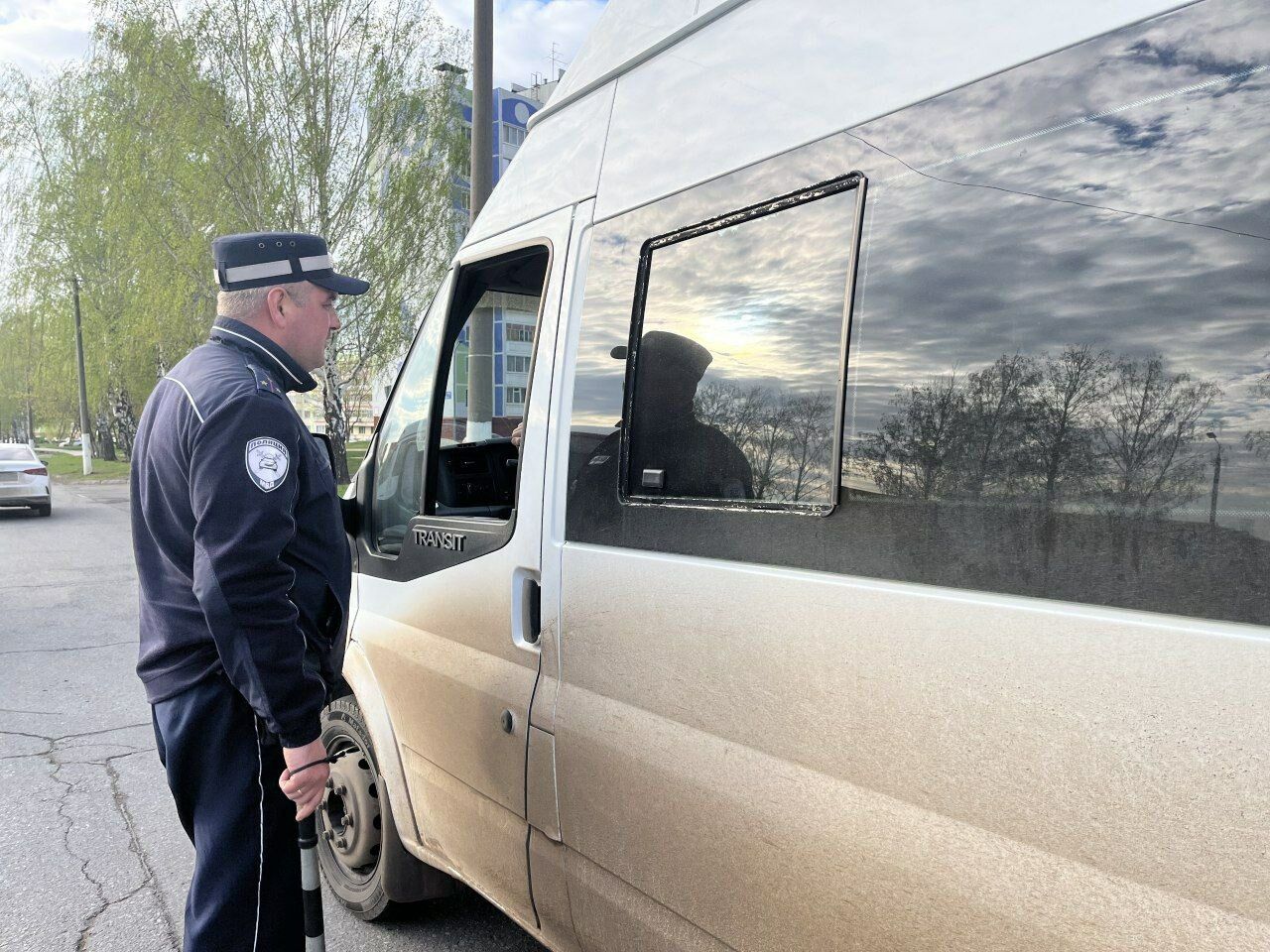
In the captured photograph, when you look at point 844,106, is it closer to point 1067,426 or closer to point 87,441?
point 1067,426

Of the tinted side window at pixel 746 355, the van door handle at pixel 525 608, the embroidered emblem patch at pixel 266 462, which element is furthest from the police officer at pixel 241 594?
the tinted side window at pixel 746 355

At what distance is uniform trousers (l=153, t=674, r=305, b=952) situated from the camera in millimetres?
2062

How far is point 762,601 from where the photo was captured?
162 centimetres

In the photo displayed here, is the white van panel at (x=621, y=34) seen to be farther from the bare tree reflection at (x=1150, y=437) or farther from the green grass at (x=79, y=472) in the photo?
the green grass at (x=79, y=472)

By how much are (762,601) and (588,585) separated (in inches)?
20.0

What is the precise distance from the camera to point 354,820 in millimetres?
3037

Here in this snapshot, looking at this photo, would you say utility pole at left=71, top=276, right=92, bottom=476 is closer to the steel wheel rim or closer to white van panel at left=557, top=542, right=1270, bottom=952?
the steel wheel rim

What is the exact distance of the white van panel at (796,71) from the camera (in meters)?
1.33

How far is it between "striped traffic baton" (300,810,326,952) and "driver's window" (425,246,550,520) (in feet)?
2.99

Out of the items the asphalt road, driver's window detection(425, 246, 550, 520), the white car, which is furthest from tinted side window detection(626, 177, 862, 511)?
the white car

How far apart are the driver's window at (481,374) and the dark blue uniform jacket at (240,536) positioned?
1.76ft

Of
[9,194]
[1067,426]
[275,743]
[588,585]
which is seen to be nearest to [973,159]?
[1067,426]

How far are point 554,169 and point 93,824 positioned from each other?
3.34 m

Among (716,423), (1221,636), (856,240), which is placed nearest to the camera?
(1221,636)
